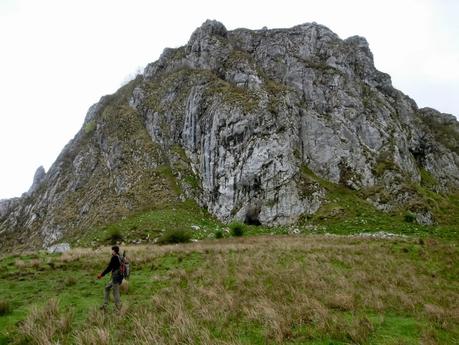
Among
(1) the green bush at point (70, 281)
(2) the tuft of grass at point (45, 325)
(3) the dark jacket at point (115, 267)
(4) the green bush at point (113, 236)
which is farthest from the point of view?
(4) the green bush at point (113, 236)

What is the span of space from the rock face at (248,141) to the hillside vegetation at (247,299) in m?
27.8

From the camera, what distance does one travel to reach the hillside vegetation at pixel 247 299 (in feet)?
36.0

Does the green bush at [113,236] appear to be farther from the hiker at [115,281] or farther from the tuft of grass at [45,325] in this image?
the tuft of grass at [45,325]

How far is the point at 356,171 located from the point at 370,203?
7.86 m

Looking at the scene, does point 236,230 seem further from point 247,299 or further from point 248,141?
point 247,299

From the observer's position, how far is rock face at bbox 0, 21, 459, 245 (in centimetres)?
5472

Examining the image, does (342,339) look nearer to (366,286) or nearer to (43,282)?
(366,286)

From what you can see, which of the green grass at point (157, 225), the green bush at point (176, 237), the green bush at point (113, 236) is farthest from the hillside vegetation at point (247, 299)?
the green grass at point (157, 225)

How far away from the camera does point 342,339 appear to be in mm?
10672

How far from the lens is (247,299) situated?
47.9 ft

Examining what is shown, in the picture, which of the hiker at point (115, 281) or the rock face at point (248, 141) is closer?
the hiker at point (115, 281)

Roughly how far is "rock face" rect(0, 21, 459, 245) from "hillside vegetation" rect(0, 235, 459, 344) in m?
27.8

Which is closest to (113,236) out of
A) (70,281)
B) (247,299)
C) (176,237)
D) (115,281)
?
(176,237)

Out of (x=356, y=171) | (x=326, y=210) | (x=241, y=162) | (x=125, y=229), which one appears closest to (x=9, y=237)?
(x=125, y=229)
